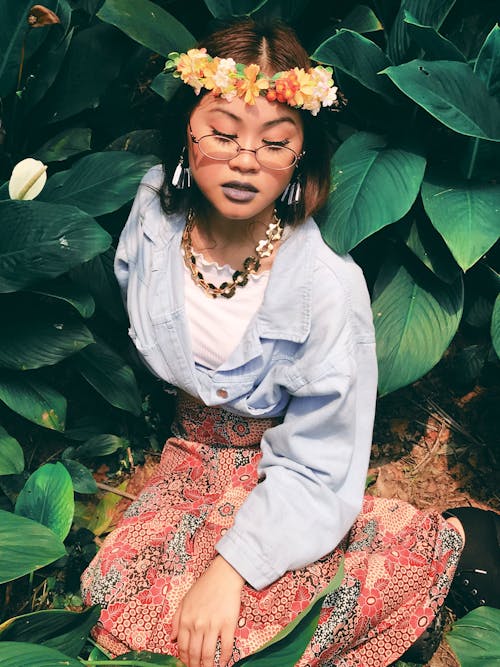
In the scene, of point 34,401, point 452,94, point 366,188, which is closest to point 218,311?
point 366,188

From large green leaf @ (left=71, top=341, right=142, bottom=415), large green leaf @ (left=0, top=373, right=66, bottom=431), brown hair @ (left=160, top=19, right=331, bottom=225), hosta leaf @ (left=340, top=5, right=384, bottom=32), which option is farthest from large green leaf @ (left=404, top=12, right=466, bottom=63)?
large green leaf @ (left=0, top=373, right=66, bottom=431)

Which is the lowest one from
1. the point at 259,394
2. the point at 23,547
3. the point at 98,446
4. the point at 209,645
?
the point at 98,446

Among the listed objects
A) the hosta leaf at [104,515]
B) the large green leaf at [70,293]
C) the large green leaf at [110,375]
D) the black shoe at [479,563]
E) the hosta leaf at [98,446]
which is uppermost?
the large green leaf at [70,293]

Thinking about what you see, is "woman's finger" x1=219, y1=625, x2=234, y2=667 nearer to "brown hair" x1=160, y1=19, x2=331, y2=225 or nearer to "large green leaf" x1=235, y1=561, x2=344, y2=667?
"large green leaf" x1=235, y1=561, x2=344, y2=667

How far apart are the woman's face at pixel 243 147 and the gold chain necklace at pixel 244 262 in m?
0.10

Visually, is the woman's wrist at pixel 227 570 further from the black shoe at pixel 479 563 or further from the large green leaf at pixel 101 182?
the large green leaf at pixel 101 182

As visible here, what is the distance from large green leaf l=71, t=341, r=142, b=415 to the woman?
9.7 inches

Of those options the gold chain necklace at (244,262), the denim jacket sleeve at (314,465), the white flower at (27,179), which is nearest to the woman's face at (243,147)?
the gold chain necklace at (244,262)

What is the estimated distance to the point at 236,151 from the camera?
117 cm

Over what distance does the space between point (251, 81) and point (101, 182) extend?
53cm

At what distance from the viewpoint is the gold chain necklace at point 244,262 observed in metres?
1.34

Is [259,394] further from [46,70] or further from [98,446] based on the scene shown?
[46,70]

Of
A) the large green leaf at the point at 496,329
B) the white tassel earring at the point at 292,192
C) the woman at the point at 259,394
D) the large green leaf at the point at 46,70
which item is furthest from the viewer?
the large green leaf at the point at 46,70

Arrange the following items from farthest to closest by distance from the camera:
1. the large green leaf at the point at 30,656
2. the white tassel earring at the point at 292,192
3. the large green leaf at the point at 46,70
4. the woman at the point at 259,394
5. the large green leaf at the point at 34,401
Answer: the large green leaf at the point at 46,70, the large green leaf at the point at 34,401, the white tassel earring at the point at 292,192, the woman at the point at 259,394, the large green leaf at the point at 30,656
